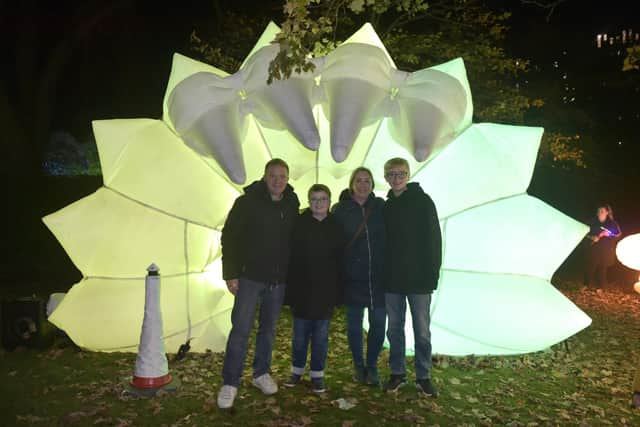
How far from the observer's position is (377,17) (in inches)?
475

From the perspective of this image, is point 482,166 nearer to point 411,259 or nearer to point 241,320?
point 411,259

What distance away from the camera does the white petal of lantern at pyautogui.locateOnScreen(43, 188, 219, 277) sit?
20.5 ft

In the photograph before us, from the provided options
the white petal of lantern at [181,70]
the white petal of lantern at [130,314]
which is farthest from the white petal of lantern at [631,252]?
the white petal of lantern at [181,70]

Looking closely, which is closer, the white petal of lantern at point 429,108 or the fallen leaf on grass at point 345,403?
the fallen leaf on grass at point 345,403

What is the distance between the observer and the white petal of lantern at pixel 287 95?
5441 mm

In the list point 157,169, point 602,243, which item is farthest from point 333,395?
point 602,243

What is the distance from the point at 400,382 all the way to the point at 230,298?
8.05 ft

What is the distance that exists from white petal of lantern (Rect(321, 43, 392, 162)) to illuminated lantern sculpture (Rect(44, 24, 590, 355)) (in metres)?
0.06

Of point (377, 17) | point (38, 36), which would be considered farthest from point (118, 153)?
point (38, 36)

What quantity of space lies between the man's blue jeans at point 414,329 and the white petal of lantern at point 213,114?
179 centimetres

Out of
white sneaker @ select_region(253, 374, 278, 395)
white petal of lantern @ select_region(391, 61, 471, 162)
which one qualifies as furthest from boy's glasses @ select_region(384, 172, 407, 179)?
white sneaker @ select_region(253, 374, 278, 395)

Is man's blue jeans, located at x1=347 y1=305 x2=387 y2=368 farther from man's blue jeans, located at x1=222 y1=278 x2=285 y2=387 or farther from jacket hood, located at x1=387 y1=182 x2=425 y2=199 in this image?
jacket hood, located at x1=387 y1=182 x2=425 y2=199

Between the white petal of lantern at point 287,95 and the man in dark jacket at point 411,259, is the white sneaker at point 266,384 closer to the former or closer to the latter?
the man in dark jacket at point 411,259

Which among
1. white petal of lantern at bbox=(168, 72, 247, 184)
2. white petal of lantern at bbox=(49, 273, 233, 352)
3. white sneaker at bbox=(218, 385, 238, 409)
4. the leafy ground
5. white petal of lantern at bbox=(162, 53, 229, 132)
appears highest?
white petal of lantern at bbox=(162, 53, 229, 132)
